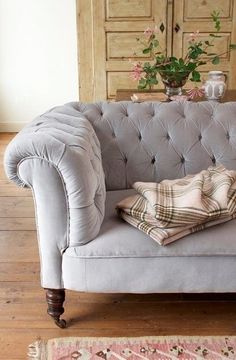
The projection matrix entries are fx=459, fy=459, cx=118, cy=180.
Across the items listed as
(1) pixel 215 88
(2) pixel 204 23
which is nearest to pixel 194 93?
(1) pixel 215 88

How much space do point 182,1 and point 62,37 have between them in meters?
1.18

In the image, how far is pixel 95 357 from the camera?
161 cm

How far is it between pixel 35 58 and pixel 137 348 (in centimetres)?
340

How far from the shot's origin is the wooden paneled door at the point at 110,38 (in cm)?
392

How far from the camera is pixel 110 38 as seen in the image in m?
4.01

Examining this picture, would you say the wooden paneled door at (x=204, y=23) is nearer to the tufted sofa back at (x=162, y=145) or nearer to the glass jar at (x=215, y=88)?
the glass jar at (x=215, y=88)

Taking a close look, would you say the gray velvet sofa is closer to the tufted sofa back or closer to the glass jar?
the tufted sofa back

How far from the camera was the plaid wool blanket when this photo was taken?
159 cm

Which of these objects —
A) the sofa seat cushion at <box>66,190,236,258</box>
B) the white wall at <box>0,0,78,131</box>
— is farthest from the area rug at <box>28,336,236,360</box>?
the white wall at <box>0,0,78,131</box>

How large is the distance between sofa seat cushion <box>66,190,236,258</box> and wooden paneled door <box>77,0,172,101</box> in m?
2.71

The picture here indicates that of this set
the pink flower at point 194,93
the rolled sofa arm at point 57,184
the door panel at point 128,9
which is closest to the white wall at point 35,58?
the door panel at point 128,9

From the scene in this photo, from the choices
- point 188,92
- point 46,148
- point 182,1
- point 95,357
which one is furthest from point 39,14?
point 95,357

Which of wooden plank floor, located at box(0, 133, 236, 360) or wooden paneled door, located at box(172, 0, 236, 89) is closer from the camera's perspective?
wooden plank floor, located at box(0, 133, 236, 360)

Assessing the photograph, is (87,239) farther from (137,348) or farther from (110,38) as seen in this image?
(110,38)
